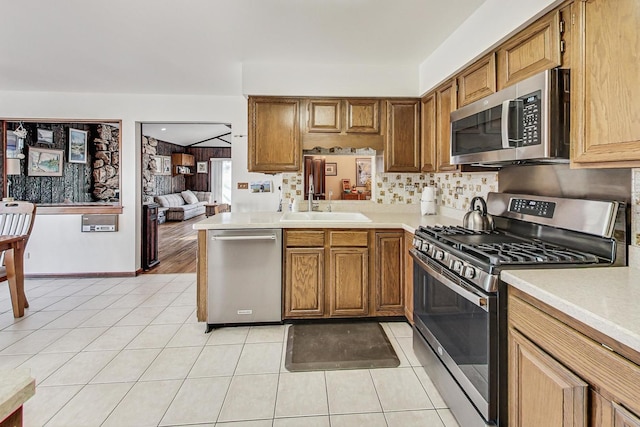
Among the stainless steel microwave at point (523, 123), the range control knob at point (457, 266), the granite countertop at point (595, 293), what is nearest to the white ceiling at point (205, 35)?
the stainless steel microwave at point (523, 123)

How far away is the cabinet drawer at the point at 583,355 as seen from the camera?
0.81 metres

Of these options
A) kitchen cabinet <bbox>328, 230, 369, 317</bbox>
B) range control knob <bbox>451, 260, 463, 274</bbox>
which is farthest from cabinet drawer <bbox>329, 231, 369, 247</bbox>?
range control knob <bbox>451, 260, 463, 274</bbox>

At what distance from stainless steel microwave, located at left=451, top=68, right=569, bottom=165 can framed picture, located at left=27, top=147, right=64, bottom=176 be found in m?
5.48

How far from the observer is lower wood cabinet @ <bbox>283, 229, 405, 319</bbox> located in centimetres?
273

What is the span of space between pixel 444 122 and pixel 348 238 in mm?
1223

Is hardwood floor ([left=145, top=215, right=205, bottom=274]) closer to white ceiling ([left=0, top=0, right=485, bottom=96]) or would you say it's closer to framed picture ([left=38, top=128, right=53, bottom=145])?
framed picture ([left=38, top=128, right=53, bottom=145])

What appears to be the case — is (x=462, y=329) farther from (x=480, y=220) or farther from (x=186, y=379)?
(x=186, y=379)

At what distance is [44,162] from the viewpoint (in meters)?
4.66

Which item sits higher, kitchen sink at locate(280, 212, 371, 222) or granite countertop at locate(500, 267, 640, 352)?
kitchen sink at locate(280, 212, 371, 222)

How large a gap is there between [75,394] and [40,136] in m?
4.31

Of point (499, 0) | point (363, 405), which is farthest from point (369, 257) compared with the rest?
point (499, 0)

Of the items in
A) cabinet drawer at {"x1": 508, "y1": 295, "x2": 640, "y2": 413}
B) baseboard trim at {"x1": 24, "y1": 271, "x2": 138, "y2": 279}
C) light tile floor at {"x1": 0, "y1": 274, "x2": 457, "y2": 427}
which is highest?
cabinet drawer at {"x1": 508, "y1": 295, "x2": 640, "y2": 413}

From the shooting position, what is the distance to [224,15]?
7.25 feet

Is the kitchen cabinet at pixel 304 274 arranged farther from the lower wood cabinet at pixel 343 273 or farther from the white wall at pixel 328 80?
the white wall at pixel 328 80
